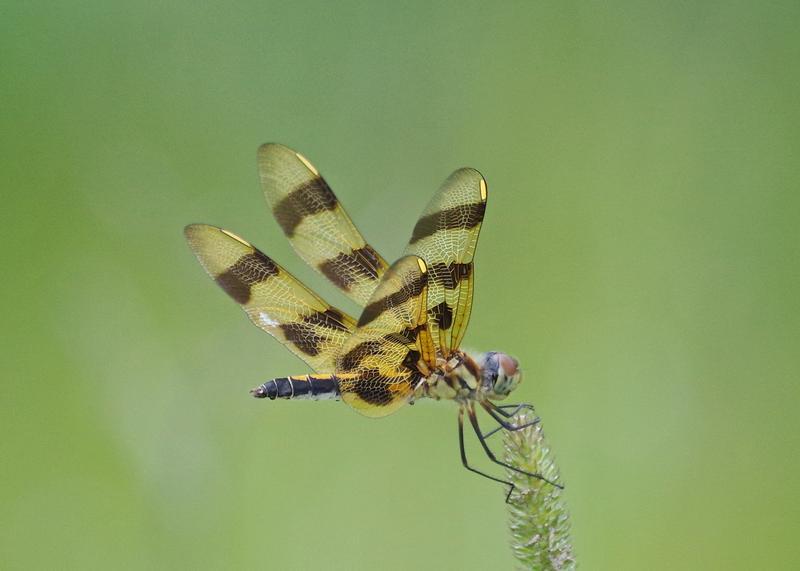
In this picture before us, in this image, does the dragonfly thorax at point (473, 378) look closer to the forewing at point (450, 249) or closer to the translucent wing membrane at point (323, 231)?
the forewing at point (450, 249)

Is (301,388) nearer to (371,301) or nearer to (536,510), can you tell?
(371,301)

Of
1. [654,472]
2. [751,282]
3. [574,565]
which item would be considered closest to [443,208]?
[574,565]

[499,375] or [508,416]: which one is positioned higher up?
[499,375]

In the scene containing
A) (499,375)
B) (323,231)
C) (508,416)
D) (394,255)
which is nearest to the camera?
(508,416)

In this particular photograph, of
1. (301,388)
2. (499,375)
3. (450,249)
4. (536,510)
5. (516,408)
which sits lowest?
(536,510)

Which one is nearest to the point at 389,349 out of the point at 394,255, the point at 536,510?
the point at 536,510

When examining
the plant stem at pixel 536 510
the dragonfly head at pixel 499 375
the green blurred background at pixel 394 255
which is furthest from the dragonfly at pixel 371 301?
the plant stem at pixel 536 510

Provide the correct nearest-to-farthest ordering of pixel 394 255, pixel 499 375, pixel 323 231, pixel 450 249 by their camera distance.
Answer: pixel 499 375 < pixel 450 249 < pixel 323 231 < pixel 394 255

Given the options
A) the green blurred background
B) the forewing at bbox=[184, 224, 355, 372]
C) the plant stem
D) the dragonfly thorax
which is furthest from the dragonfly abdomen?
the plant stem
